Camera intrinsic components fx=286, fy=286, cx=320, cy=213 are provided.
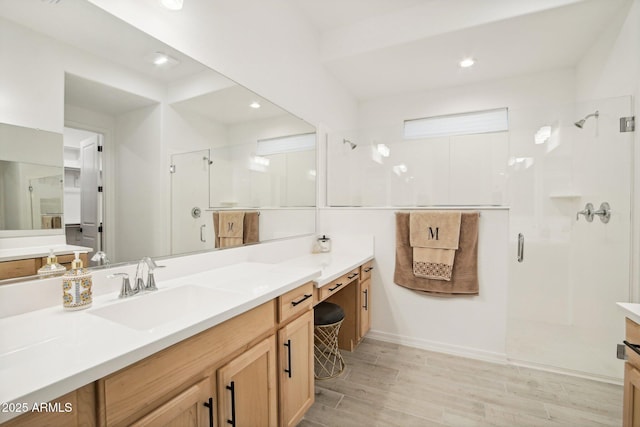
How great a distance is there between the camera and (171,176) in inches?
56.8

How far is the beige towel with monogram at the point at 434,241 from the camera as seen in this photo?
2354 millimetres

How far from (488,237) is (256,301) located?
202cm

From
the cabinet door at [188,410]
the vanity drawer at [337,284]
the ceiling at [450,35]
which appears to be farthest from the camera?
the ceiling at [450,35]

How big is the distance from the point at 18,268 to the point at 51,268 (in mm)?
83

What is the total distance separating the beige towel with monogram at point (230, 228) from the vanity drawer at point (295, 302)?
1.93 ft

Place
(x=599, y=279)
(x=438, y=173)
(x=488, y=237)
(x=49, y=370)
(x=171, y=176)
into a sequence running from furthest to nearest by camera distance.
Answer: (x=438, y=173) < (x=488, y=237) < (x=599, y=279) < (x=171, y=176) < (x=49, y=370)

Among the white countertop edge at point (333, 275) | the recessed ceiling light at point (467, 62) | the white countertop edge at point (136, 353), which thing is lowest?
the white countertop edge at point (333, 275)

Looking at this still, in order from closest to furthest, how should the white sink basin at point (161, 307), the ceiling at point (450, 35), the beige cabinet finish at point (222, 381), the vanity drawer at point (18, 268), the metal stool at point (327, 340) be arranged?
1. the beige cabinet finish at point (222, 381)
2. the vanity drawer at point (18, 268)
3. the white sink basin at point (161, 307)
4. the metal stool at point (327, 340)
5. the ceiling at point (450, 35)

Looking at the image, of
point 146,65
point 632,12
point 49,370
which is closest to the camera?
point 49,370

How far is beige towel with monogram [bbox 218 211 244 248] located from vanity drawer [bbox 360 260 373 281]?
111 cm

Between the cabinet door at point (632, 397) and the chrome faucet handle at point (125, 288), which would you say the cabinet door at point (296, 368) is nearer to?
the chrome faucet handle at point (125, 288)

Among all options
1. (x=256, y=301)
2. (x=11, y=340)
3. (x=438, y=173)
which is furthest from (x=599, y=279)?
(x=11, y=340)

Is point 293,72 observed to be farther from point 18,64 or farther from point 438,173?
point 18,64

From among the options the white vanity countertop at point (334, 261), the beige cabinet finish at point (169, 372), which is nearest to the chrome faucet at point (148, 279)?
the beige cabinet finish at point (169, 372)
